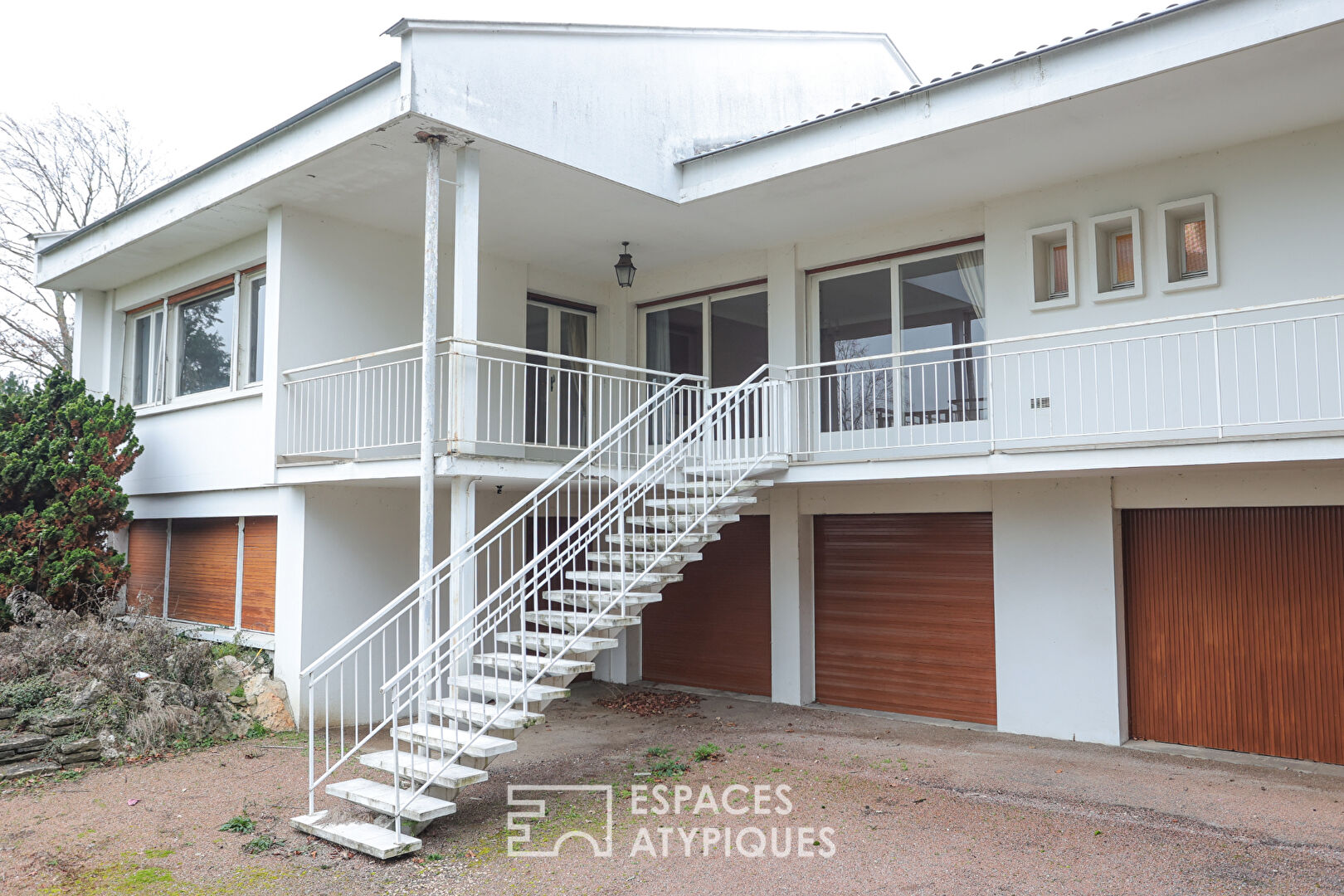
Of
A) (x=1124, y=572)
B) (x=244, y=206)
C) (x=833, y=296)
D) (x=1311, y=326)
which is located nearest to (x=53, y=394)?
(x=244, y=206)

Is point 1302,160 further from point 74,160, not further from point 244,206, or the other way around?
point 74,160

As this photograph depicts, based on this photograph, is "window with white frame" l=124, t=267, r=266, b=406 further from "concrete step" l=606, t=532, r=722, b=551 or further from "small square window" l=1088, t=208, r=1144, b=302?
"small square window" l=1088, t=208, r=1144, b=302

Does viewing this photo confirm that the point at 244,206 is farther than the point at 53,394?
No

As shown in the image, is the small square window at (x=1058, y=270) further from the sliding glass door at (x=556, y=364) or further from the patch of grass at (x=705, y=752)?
the sliding glass door at (x=556, y=364)

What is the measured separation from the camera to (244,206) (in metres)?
9.76

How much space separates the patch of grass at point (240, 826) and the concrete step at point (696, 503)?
401cm

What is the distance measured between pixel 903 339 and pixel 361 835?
712 cm

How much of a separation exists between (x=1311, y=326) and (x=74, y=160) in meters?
22.2

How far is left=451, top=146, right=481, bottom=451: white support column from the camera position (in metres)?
8.16

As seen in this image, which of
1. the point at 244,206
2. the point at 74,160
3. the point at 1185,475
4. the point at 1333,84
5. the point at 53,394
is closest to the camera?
the point at 1333,84

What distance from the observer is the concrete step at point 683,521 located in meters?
8.34

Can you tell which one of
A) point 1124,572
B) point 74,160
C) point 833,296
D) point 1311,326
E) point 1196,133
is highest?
point 74,160

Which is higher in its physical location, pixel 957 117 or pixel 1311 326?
pixel 957 117

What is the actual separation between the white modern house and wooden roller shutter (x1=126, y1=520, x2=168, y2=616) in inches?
4.1
